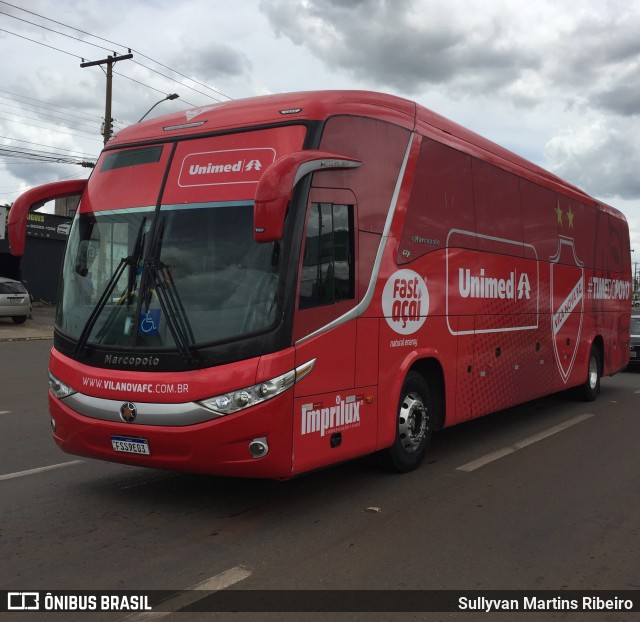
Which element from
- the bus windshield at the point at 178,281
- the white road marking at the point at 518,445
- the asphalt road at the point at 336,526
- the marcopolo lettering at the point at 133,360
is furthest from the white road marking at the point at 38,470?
the white road marking at the point at 518,445

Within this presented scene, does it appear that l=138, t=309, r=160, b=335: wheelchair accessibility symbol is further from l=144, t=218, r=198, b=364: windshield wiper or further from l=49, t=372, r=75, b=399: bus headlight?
l=49, t=372, r=75, b=399: bus headlight

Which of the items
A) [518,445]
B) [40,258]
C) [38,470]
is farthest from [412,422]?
[40,258]

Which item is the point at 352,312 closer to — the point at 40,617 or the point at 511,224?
the point at 40,617

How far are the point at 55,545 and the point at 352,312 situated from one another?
279 cm

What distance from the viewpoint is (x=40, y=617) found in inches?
144

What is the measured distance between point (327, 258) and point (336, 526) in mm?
2055

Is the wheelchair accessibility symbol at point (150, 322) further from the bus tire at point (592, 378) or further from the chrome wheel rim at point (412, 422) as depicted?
the bus tire at point (592, 378)

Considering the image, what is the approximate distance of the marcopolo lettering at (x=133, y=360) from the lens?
202 inches

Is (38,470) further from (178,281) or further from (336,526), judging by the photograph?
(336,526)

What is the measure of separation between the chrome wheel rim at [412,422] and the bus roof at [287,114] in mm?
2625

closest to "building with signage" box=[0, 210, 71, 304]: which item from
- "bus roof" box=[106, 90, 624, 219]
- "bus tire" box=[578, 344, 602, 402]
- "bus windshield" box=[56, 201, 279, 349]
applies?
"bus tire" box=[578, 344, 602, 402]

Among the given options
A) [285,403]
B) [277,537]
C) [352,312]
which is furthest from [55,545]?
[352,312]

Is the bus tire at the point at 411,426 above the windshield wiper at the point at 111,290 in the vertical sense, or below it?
below

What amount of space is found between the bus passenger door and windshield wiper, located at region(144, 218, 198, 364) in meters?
0.79
